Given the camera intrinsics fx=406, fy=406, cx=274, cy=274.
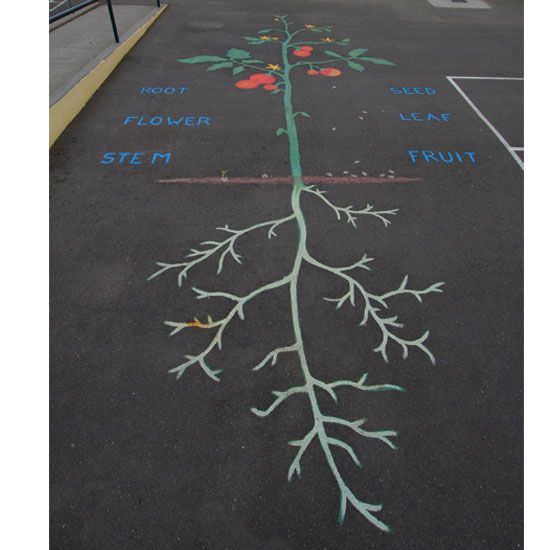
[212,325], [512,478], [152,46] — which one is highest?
[152,46]

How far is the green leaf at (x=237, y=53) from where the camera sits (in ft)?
26.5

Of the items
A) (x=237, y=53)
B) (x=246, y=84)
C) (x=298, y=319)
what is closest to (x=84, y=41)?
(x=237, y=53)

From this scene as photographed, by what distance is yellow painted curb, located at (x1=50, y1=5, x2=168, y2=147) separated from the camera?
5520 mm

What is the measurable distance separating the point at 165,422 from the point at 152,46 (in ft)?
27.3

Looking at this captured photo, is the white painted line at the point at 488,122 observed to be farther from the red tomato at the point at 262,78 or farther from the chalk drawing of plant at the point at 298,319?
the red tomato at the point at 262,78

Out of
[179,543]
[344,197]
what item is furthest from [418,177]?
[179,543]

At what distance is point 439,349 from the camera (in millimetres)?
3246

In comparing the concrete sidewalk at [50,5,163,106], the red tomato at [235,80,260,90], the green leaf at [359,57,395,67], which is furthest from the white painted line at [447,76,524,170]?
the concrete sidewalk at [50,5,163,106]

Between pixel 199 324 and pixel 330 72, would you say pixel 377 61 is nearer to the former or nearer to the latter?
pixel 330 72

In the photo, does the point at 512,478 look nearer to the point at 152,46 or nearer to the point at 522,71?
the point at 522,71

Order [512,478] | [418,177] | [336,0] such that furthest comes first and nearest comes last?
[336,0] → [418,177] → [512,478]

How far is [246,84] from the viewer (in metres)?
7.07

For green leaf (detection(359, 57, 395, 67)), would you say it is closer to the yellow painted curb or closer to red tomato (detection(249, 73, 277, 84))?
red tomato (detection(249, 73, 277, 84))

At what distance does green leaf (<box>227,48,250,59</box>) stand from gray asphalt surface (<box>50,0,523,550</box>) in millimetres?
2335
